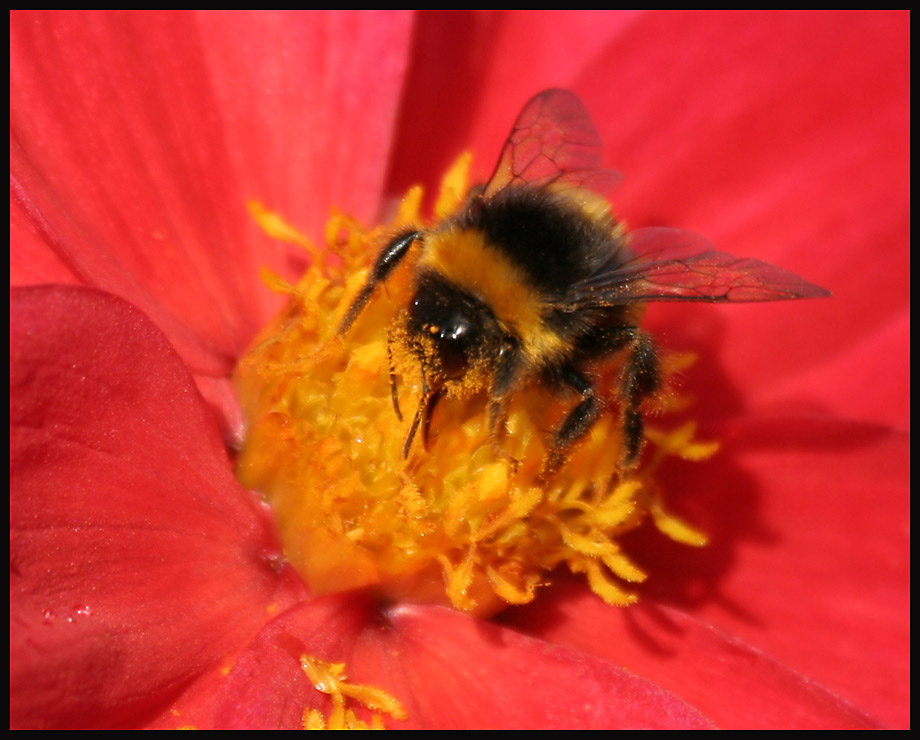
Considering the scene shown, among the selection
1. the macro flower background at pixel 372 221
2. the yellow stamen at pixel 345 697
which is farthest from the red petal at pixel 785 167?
the yellow stamen at pixel 345 697

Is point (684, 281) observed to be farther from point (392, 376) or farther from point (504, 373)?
point (392, 376)

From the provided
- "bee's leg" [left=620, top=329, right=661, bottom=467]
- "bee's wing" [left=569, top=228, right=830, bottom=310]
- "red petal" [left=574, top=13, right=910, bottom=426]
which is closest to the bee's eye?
"bee's wing" [left=569, top=228, right=830, bottom=310]

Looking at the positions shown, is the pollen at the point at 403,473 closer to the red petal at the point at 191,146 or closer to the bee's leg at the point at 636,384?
the bee's leg at the point at 636,384

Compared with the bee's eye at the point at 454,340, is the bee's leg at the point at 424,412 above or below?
below

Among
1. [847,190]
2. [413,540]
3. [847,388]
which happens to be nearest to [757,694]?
[413,540]

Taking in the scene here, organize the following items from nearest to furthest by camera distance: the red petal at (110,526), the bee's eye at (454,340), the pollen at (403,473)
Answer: the red petal at (110,526)
the bee's eye at (454,340)
the pollen at (403,473)

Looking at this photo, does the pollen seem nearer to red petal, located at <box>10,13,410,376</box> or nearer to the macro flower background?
the macro flower background

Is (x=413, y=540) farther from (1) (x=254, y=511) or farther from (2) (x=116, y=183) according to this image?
(2) (x=116, y=183)
